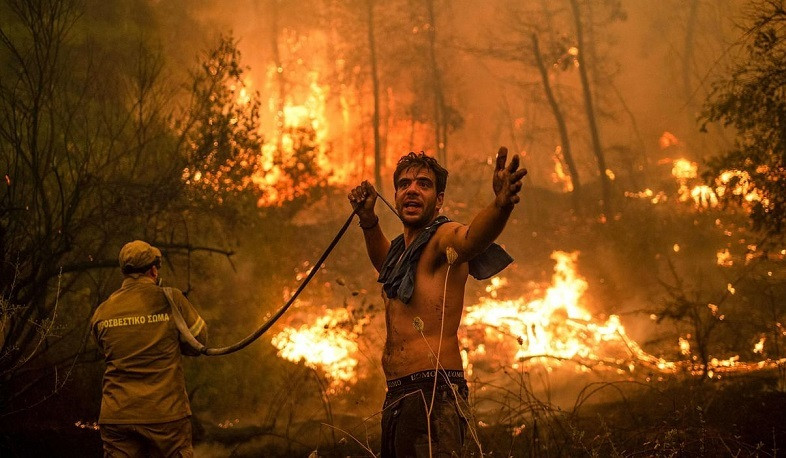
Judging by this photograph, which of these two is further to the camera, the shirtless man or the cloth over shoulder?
the cloth over shoulder

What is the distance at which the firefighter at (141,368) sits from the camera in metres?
4.18

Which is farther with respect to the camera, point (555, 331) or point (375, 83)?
point (375, 83)

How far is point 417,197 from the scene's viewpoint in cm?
338

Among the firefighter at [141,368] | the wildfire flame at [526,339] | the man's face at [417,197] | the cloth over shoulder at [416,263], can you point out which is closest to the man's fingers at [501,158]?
the cloth over shoulder at [416,263]

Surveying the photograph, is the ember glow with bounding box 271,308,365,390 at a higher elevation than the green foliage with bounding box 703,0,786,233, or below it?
below

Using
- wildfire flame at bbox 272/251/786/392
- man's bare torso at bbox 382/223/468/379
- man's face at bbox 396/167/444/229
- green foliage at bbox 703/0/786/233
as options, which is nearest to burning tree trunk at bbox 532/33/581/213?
wildfire flame at bbox 272/251/786/392

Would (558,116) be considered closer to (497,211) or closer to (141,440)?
(141,440)

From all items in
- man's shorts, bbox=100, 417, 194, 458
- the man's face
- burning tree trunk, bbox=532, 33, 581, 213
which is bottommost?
man's shorts, bbox=100, 417, 194, 458

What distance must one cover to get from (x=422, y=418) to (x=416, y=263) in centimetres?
77

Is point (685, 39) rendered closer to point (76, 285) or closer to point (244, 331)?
point (244, 331)

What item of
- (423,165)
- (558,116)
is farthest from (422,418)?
(558,116)

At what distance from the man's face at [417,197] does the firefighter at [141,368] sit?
203cm

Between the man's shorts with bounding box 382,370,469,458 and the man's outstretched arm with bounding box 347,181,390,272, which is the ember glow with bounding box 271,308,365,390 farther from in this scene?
the man's shorts with bounding box 382,370,469,458

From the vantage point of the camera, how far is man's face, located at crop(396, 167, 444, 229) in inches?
133
